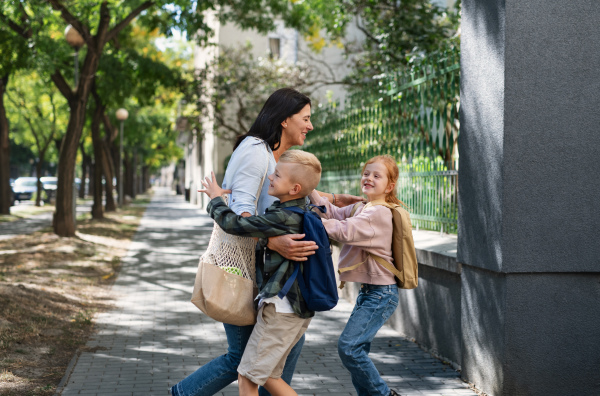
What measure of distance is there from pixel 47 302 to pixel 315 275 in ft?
18.7

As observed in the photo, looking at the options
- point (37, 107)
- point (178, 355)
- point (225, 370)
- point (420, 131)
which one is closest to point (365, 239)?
point (225, 370)

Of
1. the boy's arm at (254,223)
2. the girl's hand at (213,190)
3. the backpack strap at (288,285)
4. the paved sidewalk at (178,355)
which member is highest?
the girl's hand at (213,190)

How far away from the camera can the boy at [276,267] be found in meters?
3.05

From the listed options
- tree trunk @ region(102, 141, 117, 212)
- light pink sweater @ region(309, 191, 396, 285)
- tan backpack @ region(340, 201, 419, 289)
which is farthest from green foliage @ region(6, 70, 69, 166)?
tan backpack @ region(340, 201, 419, 289)

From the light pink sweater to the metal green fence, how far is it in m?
2.46

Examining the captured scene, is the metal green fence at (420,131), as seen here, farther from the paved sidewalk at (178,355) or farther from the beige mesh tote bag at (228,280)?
the beige mesh tote bag at (228,280)

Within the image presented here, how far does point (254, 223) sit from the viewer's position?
3.02 meters

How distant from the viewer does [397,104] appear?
282 inches

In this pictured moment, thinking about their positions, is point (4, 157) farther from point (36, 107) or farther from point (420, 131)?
point (420, 131)

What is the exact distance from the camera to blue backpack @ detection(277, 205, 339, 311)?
311 cm

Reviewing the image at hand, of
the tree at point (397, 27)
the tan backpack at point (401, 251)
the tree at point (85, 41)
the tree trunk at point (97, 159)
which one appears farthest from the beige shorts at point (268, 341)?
the tree trunk at point (97, 159)

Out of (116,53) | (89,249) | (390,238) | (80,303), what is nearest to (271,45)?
(116,53)

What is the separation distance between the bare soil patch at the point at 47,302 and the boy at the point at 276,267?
2237mm

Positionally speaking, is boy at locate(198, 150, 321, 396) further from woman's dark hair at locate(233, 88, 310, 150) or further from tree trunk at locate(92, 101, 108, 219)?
tree trunk at locate(92, 101, 108, 219)
